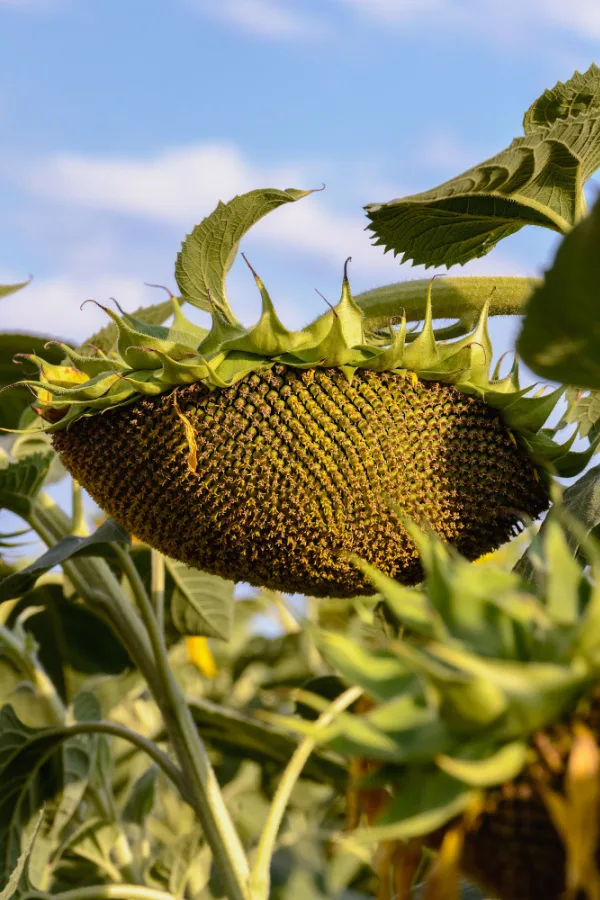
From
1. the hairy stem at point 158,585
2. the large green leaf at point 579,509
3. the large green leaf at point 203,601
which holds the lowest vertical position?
the large green leaf at point 203,601

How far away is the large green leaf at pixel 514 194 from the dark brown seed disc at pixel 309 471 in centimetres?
30

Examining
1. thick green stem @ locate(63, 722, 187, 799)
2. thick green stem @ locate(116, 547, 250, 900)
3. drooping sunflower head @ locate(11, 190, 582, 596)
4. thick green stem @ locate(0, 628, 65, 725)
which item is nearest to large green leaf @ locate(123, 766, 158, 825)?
thick green stem @ locate(0, 628, 65, 725)

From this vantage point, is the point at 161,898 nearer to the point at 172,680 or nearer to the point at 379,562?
the point at 172,680

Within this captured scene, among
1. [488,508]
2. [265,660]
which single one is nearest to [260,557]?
[488,508]

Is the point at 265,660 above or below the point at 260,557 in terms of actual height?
below

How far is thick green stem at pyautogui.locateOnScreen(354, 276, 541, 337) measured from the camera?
2.01 meters

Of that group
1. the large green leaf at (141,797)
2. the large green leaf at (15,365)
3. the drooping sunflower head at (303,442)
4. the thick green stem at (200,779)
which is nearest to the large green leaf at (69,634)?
the large green leaf at (141,797)

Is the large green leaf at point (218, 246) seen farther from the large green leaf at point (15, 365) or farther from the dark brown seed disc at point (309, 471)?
the large green leaf at point (15, 365)

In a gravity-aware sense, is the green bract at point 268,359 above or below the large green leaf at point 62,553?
above

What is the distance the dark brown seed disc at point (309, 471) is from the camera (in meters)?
1.82

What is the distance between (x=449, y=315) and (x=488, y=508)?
0.36 m

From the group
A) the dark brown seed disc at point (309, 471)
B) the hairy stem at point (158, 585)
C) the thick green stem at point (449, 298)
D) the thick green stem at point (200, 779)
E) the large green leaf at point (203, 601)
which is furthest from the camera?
the large green leaf at point (203, 601)

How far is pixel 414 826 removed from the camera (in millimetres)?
916

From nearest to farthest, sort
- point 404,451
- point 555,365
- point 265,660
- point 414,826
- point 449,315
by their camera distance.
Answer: point 414,826, point 555,365, point 404,451, point 449,315, point 265,660
